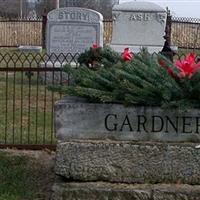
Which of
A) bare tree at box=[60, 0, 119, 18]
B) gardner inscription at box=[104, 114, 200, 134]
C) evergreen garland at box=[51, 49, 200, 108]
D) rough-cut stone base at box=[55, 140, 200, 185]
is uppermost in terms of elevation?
bare tree at box=[60, 0, 119, 18]

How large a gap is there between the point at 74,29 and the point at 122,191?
9308 millimetres

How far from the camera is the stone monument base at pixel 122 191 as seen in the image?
516 cm

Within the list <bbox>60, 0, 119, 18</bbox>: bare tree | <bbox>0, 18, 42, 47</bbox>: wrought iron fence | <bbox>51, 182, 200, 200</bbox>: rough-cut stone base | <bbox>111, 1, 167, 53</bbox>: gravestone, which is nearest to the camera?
<bbox>51, 182, 200, 200</bbox>: rough-cut stone base

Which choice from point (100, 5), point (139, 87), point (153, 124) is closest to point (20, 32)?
point (139, 87)

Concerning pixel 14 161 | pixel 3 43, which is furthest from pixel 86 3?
pixel 14 161

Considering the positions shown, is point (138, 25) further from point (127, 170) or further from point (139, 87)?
point (127, 170)

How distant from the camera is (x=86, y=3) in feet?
179

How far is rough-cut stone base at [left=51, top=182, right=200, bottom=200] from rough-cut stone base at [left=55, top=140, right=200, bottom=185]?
6 centimetres

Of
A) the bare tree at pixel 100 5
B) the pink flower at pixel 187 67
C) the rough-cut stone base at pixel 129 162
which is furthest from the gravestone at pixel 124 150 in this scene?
the bare tree at pixel 100 5

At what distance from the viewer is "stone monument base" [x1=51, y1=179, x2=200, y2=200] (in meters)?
5.16

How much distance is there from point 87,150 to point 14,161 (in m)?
1.97

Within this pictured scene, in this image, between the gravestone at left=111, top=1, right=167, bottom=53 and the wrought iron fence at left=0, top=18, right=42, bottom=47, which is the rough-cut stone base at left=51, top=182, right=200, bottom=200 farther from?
the wrought iron fence at left=0, top=18, right=42, bottom=47

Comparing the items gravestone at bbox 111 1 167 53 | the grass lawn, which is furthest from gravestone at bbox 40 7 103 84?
the grass lawn

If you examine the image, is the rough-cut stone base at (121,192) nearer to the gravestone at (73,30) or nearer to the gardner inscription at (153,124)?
the gardner inscription at (153,124)
